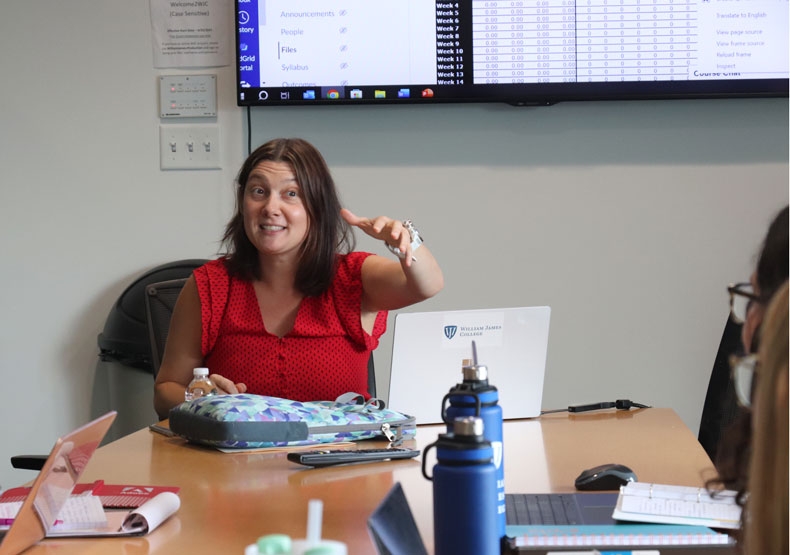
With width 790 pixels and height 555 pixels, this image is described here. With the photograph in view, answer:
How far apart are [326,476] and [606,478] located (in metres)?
0.45

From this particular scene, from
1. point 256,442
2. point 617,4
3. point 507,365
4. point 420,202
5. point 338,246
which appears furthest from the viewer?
point 420,202

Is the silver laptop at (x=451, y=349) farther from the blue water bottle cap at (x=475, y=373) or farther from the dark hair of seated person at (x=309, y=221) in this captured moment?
the blue water bottle cap at (x=475, y=373)

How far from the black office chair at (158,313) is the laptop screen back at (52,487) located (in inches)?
47.3

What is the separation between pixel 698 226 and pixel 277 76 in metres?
1.51

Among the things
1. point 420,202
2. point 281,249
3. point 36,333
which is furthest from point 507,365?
point 36,333

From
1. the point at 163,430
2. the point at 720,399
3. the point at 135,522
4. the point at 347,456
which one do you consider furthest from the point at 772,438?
the point at 720,399

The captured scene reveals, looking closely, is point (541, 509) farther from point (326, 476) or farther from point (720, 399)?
point (720, 399)

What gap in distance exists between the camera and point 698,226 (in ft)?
9.53

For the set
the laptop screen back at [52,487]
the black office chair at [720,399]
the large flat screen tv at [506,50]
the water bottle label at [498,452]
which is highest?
the large flat screen tv at [506,50]

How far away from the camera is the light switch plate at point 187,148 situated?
117 inches

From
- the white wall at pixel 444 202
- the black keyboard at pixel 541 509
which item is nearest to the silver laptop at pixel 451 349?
the black keyboard at pixel 541 509

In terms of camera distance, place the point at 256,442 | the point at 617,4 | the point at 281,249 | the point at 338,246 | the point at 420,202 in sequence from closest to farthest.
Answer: the point at 256,442
the point at 281,249
the point at 338,246
the point at 617,4
the point at 420,202

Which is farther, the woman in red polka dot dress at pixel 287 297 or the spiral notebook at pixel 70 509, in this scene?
the woman in red polka dot dress at pixel 287 297

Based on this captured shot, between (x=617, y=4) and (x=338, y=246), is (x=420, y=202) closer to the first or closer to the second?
(x=338, y=246)
